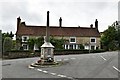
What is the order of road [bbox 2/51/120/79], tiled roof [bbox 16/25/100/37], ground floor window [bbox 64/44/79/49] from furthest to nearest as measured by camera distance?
ground floor window [bbox 64/44/79/49], tiled roof [bbox 16/25/100/37], road [bbox 2/51/120/79]

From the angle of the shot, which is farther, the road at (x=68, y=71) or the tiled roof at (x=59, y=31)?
the tiled roof at (x=59, y=31)

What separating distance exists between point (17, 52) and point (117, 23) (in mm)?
56515

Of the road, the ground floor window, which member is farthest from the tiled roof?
the road

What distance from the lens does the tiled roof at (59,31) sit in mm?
75312

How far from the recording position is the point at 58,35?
A: 76.2 meters

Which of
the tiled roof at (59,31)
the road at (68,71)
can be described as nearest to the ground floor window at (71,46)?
the tiled roof at (59,31)

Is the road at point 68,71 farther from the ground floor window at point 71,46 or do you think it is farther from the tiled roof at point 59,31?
the ground floor window at point 71,46

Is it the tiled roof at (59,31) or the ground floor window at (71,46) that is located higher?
the tiled roof at (59,31)

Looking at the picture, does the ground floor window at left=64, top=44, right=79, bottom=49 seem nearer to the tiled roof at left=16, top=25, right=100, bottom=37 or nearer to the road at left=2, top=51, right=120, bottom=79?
the tiled roof at left=16, top=25, right=100, bottom=37

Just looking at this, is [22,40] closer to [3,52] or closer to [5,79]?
[3,52]

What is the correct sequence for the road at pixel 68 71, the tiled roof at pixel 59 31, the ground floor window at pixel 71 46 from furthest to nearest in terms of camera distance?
the ground floor window at pixel 71 46 → the tiled roof at pixel 59 31 → the road at pixel 68 71

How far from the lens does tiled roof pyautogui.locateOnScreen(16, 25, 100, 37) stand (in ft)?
247

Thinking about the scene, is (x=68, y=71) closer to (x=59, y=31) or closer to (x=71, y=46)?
(x=71, y=46)

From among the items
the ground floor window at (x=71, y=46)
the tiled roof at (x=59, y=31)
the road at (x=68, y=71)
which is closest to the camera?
the road at (x=68, y=71)
